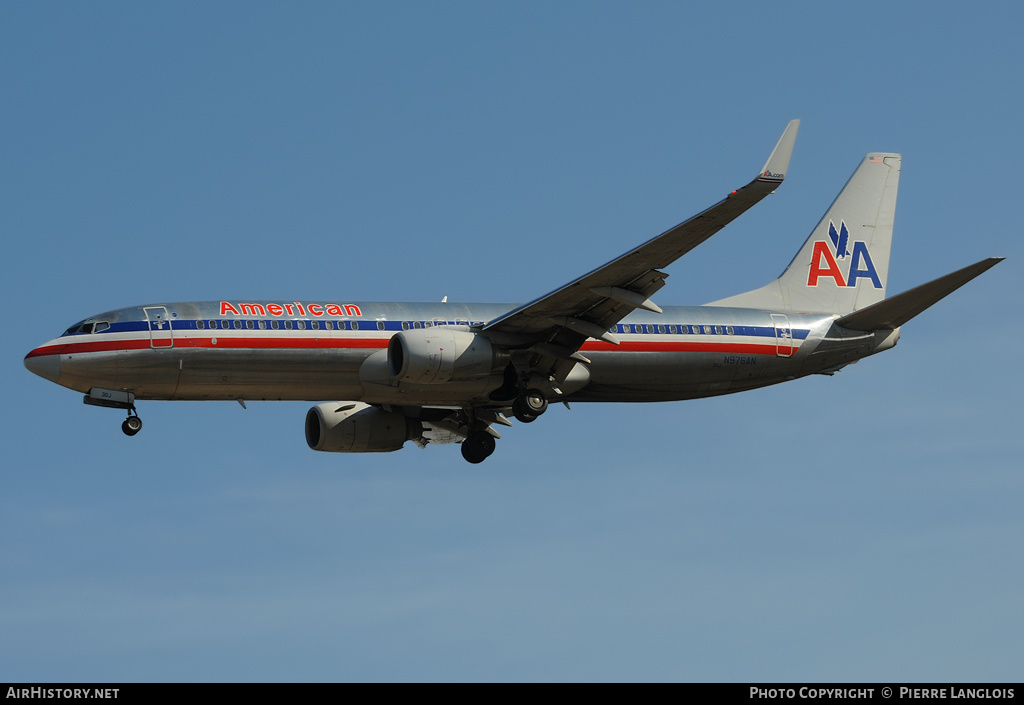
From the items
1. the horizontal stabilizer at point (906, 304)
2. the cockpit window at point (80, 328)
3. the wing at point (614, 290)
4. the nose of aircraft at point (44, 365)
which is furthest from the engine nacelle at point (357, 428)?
the horizontal stabilizer at point (906, 304)

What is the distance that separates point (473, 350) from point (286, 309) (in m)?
5.39

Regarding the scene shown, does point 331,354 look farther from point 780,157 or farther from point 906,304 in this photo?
point 906,304

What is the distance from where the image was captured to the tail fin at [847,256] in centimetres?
4731

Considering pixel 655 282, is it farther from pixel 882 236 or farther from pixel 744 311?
pixel 882 236

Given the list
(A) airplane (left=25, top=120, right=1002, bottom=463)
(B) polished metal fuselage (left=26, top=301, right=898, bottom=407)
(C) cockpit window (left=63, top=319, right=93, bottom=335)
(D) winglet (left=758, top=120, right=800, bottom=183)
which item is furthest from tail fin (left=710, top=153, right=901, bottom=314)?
(C) cockpit window (left=63, top=319, right=93, bottom=335)

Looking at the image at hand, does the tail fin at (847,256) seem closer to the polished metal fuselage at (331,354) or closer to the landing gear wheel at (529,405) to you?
the polished metal fuselage at (331,354)

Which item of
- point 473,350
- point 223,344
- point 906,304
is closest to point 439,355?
point 473,350

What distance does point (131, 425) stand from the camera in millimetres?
40469

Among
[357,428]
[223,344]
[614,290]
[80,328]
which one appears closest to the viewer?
[614,290]

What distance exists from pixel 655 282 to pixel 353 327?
Answer: 28.4 feet

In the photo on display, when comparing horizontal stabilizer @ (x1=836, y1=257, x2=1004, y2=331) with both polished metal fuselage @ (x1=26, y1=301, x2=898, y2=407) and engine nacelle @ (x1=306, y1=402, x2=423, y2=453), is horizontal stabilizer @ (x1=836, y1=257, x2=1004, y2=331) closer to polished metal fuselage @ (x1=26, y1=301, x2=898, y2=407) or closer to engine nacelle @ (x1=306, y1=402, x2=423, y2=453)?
polished metal fuselage @ (x1=26, y1=301, x2=898, y2=407)

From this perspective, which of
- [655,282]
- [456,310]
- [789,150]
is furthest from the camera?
[456,310]
